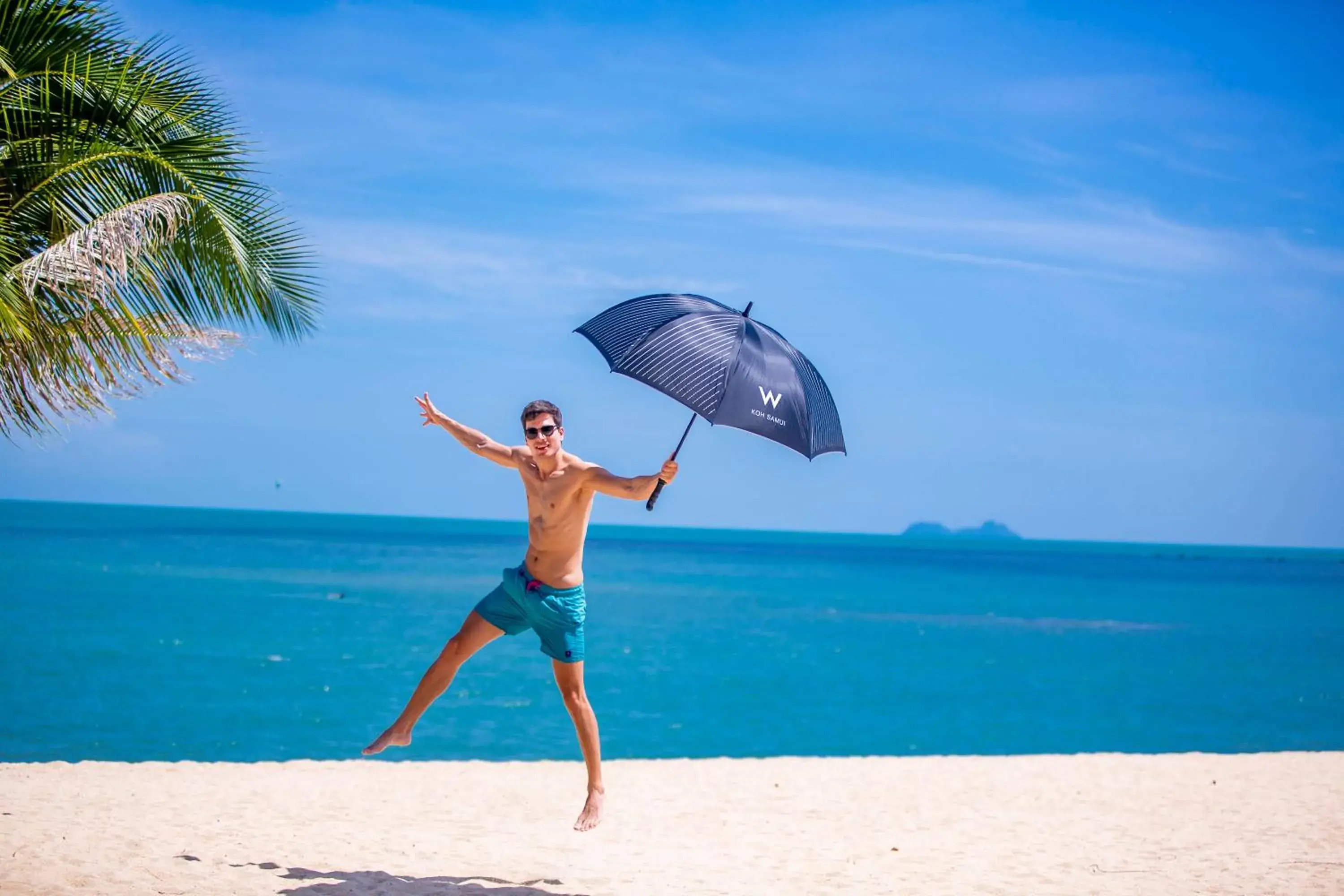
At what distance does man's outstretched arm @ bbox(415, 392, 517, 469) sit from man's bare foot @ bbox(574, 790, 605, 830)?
1831mm

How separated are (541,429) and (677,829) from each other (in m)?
4.37

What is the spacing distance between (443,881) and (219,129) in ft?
16.7

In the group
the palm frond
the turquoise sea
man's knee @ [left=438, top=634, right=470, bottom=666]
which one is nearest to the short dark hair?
man's knee @ [left=438, top=634, right=470, bottom=666]

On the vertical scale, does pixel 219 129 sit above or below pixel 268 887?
above

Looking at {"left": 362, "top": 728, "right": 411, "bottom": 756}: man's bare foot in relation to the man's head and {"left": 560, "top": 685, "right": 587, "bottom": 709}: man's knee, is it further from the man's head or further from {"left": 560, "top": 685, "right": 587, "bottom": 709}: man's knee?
the man's head

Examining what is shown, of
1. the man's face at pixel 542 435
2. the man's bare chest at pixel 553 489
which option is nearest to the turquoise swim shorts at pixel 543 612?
the man's bare chest at pixel 553 489

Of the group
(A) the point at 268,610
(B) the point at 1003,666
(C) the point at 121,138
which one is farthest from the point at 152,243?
(A) the point at 268,610

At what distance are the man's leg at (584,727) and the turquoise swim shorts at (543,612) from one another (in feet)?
0.25

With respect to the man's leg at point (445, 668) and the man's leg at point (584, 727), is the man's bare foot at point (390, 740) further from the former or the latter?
the man's leg at point (584, 727)

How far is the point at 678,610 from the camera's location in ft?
165

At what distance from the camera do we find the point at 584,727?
6.47m

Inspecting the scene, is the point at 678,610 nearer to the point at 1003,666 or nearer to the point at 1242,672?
the point at 1003,666

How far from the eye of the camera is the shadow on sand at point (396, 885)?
6.89 metres

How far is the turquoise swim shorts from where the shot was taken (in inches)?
250
